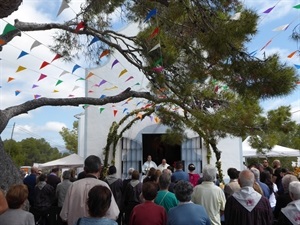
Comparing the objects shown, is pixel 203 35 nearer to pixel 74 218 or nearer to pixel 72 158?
pixel 74 218

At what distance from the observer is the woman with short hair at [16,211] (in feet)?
11.1

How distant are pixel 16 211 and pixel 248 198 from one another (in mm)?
2353

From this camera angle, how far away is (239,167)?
14156 millimetres

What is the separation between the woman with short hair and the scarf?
84.8 inches

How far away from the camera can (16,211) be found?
346 centimetres

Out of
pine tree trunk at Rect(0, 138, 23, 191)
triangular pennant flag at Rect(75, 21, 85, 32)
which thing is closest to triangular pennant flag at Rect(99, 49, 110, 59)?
triangular pennant flag at Rect(75, 21, 85, 32)

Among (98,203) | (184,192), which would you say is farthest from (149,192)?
(98,203)

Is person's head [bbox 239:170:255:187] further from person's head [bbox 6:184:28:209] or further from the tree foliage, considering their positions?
the tree foliage

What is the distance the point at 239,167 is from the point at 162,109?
477cm

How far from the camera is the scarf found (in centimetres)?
407

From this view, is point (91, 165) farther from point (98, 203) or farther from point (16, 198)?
point (98, 203)

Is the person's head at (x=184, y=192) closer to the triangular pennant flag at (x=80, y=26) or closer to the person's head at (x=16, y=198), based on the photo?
the person's head at (x=16, y=198)

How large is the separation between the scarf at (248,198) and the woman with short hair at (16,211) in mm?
2154

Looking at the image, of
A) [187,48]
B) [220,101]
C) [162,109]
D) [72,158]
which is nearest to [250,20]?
[187,48]
